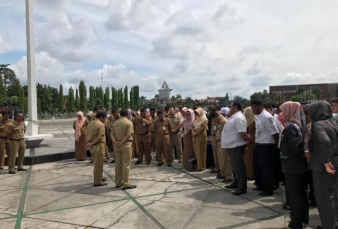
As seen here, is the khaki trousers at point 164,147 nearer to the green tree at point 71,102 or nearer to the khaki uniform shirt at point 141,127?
the khaki uniform shirt at point 141,127

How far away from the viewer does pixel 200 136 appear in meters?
7.38

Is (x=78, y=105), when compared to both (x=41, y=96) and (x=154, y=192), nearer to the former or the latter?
(x=41, y=96)

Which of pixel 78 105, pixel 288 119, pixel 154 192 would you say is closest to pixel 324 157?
pixel 288 119

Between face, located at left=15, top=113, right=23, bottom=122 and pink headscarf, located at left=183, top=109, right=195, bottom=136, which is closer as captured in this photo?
pink headscarf, located at left=183, top=109, right=195, bottom=136

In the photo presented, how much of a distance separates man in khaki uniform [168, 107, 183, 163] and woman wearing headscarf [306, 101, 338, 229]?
5.10 metres

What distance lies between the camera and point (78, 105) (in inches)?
2761

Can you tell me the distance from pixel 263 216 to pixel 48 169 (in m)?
6.29

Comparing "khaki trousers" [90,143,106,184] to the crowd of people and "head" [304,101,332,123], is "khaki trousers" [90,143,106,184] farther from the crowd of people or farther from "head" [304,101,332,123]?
"head" [304,101,332,123]

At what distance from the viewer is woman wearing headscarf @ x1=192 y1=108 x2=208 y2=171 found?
729 cm

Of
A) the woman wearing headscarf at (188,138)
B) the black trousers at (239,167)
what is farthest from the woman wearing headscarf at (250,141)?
the woman wearing headscarf at (188,138)

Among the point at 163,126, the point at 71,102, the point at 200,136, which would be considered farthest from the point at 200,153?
the point at 71,102

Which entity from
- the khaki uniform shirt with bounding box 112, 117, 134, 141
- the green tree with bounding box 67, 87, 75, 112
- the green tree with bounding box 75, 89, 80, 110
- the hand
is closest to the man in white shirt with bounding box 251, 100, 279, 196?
the hand

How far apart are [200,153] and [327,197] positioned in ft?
13.8

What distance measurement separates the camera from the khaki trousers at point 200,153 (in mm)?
7445
